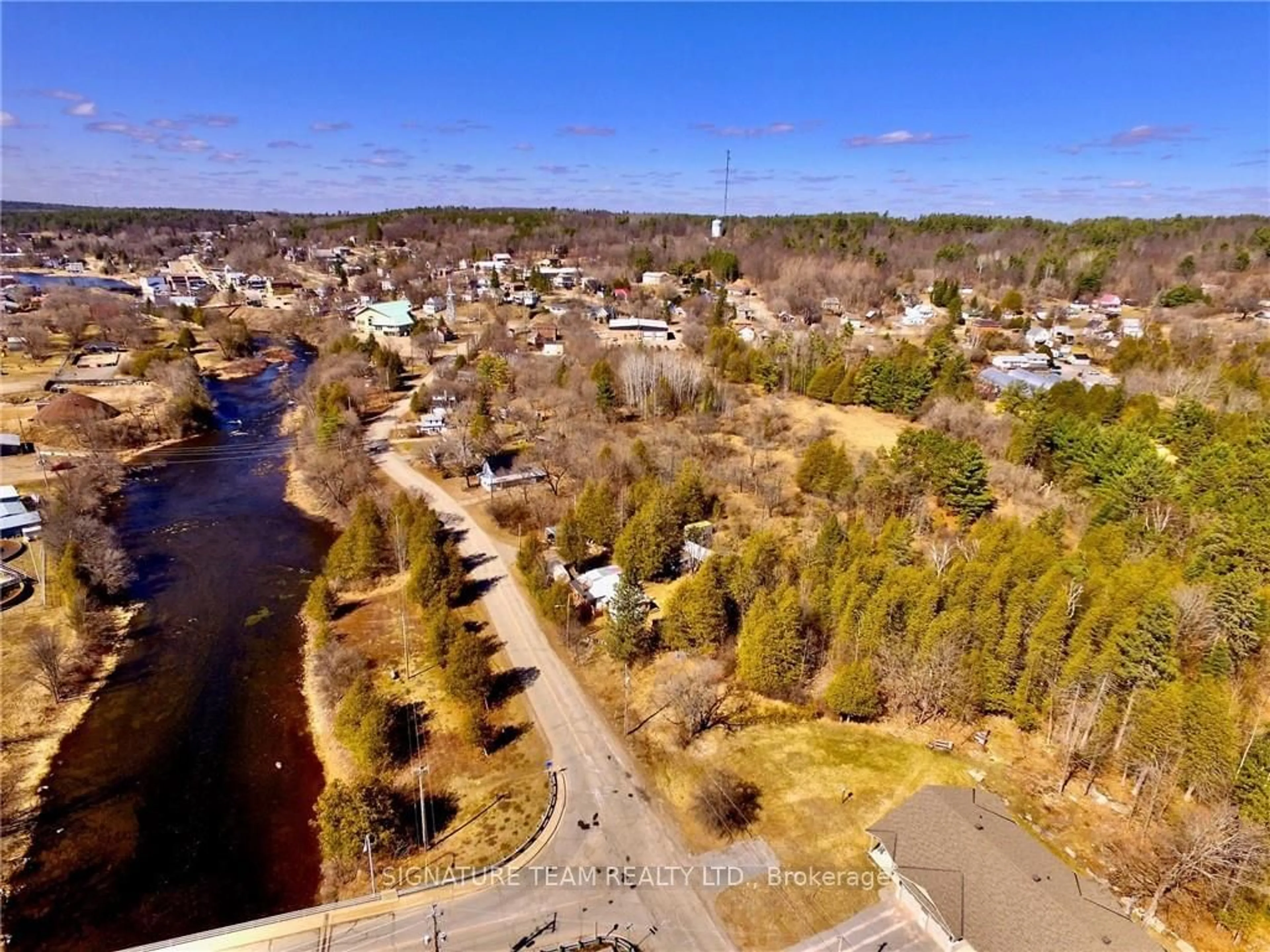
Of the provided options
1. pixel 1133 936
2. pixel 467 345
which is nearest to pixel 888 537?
pixel 1133 936

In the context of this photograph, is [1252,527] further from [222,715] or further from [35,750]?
[35,750]

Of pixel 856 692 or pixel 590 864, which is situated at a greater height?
pixel 856 692

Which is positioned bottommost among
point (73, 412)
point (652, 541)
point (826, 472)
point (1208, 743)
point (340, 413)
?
point (1208, 743)

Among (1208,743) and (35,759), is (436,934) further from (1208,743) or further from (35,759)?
(1208,743)

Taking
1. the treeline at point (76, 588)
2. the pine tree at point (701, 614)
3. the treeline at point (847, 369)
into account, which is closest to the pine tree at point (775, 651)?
the pine tree at point (701, 614)

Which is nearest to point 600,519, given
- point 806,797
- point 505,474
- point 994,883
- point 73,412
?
point 505,474

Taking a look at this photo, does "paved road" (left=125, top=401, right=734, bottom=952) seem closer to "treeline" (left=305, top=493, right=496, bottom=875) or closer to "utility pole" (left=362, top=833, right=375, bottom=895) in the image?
"utility pole" (left=362, top=833, right=375, bottom=895)

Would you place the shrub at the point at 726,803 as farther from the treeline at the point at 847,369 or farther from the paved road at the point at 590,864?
the treeline at the point at 847,369
